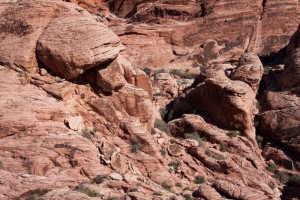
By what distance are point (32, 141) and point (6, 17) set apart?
5.84m

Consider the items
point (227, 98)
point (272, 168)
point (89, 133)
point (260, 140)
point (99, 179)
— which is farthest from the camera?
point (260, 140)

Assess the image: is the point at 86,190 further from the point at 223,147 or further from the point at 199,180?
the point at 223,147

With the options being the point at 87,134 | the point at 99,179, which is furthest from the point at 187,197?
the point at 87,134

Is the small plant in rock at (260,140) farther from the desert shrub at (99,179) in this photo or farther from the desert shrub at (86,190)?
the desert shrub at (86,190)

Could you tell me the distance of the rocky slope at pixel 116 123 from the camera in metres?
13.3

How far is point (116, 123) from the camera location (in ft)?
52.1

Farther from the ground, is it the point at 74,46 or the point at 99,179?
the point at 74,46

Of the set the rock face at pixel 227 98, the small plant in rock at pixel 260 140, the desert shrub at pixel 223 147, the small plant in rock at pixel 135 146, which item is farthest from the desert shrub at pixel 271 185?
the small plant in rock at pixel 135 146

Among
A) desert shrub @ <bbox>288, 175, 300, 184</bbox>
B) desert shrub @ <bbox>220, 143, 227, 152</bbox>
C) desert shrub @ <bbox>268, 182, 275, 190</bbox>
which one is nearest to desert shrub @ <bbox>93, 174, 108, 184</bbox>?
desert shrub @ <bbox>220, 143, 227, 152</bbox>

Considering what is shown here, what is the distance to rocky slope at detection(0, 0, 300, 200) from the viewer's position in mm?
13312

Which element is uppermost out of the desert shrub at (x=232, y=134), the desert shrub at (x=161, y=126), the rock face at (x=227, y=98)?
the rock face at (x=227, y=98)

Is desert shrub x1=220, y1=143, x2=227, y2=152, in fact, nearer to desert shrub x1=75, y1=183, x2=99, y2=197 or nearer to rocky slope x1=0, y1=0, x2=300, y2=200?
rocky slope x1=0, y1=0, x2=300, y2=200

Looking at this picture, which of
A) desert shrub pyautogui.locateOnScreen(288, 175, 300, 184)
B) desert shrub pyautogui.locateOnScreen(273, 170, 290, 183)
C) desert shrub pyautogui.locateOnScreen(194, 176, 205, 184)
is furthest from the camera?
desert shrub pyautogui.locateOnScreen(273, 170, 290, 183)

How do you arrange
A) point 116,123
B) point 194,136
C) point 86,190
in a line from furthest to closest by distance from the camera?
point 194,136, point 116,123, point 86,190
